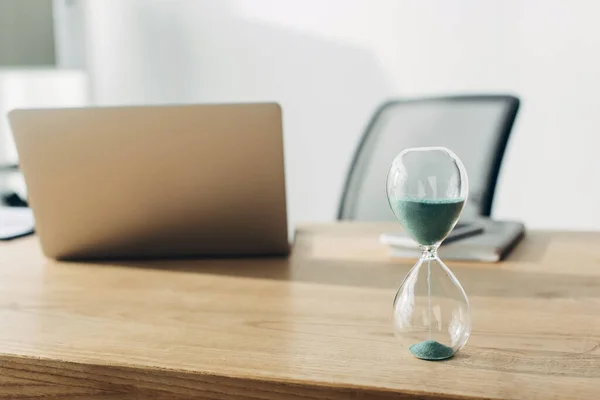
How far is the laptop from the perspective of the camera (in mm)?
945

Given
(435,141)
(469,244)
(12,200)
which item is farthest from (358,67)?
(469,244)

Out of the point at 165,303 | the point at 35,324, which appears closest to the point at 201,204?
the point at 165,303

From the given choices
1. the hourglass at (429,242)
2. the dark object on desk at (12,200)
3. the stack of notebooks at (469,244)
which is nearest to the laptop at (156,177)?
the stack of notebooks at (469,244)

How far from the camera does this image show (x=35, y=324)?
0.73 metres

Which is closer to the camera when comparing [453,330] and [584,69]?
[453,330]

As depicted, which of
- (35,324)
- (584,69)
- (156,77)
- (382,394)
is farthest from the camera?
(156,77)

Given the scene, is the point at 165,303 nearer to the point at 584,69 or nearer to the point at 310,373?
the point at 310,373

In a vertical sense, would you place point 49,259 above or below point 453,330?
below

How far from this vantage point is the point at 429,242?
591mm

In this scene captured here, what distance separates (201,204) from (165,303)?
22 centimetres

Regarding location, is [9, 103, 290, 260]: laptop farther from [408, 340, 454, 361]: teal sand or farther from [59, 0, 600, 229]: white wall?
[59, 0, 600, 229]: white wall

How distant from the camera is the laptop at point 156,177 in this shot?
94 centimetres

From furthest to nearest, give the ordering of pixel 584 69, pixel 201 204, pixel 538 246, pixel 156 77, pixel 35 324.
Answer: pixel 156 77 → pixel 584 69 → pixel 538 246 → pixel 201 204 → pixel 35 324

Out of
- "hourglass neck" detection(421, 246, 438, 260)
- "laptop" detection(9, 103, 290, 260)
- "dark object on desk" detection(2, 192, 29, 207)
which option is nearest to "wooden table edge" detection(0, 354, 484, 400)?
"hourglass neck" detection(421, 246, 438, 260)
